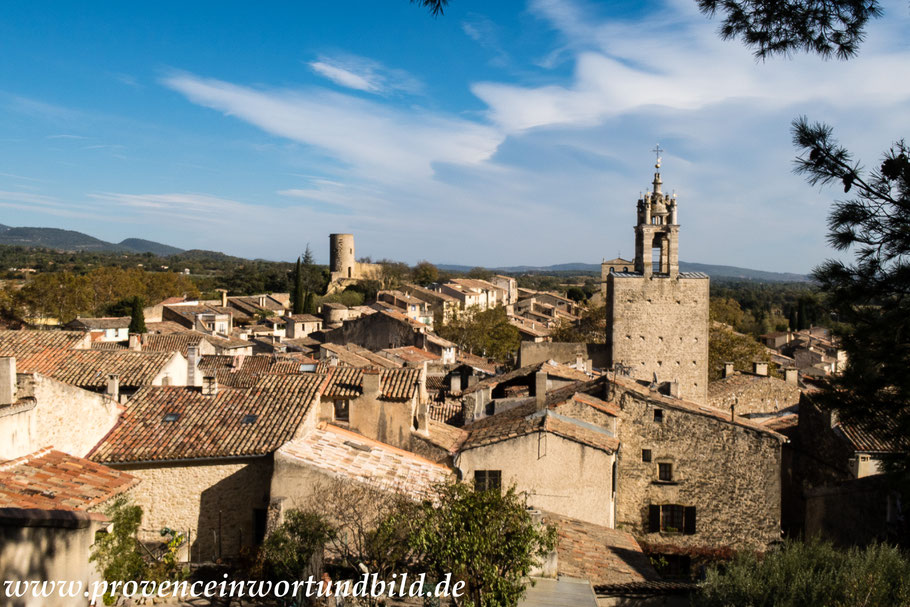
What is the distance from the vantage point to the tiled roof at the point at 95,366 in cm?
1750

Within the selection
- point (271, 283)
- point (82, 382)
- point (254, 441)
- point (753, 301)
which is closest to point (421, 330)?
point (82, 382)

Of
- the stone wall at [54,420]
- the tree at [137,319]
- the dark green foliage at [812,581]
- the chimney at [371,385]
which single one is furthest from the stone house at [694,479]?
the tree at [137,319]

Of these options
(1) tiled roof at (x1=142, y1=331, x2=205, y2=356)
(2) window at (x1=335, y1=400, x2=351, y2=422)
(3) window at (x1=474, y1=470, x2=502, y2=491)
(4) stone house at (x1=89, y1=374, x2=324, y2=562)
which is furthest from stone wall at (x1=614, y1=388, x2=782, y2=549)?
(1) tiled roof at (x1=142, y1=331, x2=205, y2=356)

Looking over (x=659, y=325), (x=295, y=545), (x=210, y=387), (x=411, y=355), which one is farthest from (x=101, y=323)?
(x=295, y=545)

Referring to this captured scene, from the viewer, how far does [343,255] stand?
109 metres

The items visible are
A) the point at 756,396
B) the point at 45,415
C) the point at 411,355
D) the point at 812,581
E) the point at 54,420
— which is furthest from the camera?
the point at 411,355

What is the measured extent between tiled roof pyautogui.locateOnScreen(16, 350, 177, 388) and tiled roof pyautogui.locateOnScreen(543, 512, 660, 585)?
10.8m

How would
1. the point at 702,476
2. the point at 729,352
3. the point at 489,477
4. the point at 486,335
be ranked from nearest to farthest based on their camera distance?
the point at 489,477 → the point at 702,476 → the point at 729,352 → the point at 486,335

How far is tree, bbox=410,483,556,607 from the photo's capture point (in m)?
8.96

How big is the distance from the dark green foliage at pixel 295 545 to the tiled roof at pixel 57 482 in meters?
2.60

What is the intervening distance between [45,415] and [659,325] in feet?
75.9

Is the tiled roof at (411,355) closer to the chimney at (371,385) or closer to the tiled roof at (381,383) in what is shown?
the tiled roof at (381,383)

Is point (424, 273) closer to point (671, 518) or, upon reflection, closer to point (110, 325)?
point (110, 325)

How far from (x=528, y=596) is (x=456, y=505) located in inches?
76.9
